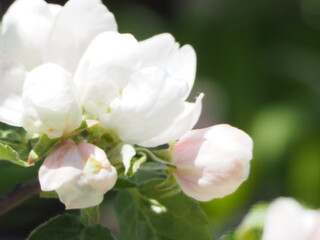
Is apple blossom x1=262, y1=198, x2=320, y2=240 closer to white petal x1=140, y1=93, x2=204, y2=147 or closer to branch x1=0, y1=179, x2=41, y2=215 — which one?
white petal x1=140, y1=93, x2=204, y2=147

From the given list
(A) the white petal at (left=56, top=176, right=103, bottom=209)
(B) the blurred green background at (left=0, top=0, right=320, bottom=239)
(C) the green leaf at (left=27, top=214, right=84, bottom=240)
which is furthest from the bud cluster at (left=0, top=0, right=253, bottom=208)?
(B) the blurred green background at (left=0, top=0, right=320, bottom=239)

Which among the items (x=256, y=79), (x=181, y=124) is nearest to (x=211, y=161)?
(x=181, y=124)

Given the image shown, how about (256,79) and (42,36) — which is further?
(256,79)

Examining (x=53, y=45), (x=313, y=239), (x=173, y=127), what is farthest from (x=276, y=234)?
(x=53, y=45)

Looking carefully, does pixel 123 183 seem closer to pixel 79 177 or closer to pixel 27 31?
pixel 79 177

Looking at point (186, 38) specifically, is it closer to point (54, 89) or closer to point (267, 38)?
point (267, 38)
